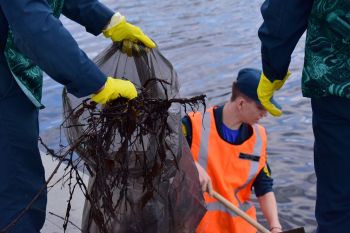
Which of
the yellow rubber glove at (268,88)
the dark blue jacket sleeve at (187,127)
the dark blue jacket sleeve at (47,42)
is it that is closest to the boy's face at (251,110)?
the dark blue jacket sleeve at (187,127)

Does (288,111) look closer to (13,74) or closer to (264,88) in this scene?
(264,88)

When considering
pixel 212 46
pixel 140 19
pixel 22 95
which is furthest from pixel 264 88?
pixel 140 19

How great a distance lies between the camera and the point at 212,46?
950 centimetres

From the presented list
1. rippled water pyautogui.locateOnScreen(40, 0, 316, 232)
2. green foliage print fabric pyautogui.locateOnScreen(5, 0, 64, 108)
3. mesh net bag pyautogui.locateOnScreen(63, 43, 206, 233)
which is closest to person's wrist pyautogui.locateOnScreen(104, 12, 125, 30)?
mesh net bag pyautogui.locateOnScreen(63, 43, 206, 233)

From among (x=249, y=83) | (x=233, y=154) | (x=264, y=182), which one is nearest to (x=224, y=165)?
(x=233, y=154)

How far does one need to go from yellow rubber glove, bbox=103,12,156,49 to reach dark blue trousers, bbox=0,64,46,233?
61cm

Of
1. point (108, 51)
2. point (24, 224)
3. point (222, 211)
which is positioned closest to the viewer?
point (24, 224)

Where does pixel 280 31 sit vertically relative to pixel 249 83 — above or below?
above

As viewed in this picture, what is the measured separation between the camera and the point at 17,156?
109 inches

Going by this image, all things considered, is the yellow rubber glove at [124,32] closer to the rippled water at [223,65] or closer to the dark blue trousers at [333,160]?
the dark blue trousers at [333,160]

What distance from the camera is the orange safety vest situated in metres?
3.72

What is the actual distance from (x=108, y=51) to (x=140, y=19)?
885cm

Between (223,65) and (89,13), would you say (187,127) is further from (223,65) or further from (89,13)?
(223,65)

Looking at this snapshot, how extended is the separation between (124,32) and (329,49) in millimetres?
1104
